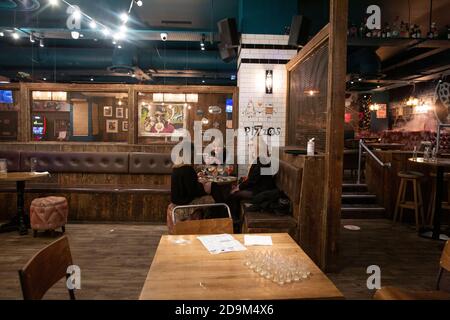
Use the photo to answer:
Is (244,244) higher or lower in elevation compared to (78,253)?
higher

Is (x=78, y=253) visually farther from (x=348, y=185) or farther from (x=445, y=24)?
(x=445, y=24)

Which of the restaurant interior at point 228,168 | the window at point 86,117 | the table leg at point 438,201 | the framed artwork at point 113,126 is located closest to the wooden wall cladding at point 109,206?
the restaurant interior at point 228,168

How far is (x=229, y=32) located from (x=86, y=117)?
8819 mm

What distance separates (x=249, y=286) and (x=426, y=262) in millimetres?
3769

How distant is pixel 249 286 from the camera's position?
5.37 feet

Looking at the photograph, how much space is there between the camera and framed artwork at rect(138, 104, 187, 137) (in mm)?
9664

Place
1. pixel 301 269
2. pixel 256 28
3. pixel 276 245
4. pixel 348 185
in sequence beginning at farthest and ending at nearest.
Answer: pixel 348 185 → pixel 256 28 → pixel 276 245 → pixel 301 269

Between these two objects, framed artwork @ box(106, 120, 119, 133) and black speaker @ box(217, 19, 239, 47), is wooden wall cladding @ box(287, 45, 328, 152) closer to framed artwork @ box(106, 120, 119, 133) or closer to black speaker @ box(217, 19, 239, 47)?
black speaker @ box(217, 19, 239, 47)

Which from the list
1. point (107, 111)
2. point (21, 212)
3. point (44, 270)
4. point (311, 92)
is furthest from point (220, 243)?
point (107, 111)

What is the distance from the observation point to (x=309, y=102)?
5.36 m

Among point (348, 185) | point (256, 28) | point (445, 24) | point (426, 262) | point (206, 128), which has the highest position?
point (445, 24)

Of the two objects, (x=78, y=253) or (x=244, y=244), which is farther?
(x=78, y=253)

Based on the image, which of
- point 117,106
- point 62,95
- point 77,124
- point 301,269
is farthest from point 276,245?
point 77,124

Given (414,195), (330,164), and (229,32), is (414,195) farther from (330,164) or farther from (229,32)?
(229,32)
